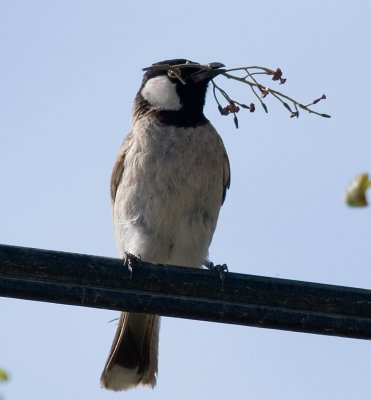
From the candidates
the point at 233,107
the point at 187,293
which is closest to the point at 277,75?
the point at 233,107

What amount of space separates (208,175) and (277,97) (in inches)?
113

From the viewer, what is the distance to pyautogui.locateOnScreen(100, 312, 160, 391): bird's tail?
7.55 m

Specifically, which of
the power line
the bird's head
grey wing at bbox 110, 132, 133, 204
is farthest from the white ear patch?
the power line

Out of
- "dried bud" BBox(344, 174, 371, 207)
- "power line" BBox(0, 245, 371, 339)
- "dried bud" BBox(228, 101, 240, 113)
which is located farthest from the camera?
"dried bud" BBox(228, 101, 240, 113)

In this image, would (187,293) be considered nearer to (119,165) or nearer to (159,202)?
(159,202)

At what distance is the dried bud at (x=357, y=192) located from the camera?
2732 millimetres

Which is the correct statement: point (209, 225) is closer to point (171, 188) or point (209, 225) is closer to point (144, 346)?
point (171, 188)

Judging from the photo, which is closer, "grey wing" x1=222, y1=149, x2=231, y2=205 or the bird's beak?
the bird's beak

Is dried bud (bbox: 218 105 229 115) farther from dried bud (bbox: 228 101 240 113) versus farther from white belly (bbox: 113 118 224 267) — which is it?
white belly (bbox: 113 118 224 267)

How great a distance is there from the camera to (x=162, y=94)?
8.62 m

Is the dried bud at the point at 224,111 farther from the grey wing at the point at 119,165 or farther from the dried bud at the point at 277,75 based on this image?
the grey wing at the point at 119,165

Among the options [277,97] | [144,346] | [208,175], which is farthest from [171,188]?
[277,97]

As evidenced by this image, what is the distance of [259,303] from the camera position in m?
4.18

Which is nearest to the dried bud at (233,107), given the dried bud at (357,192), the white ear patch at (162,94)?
the dried bud at (357,192)
